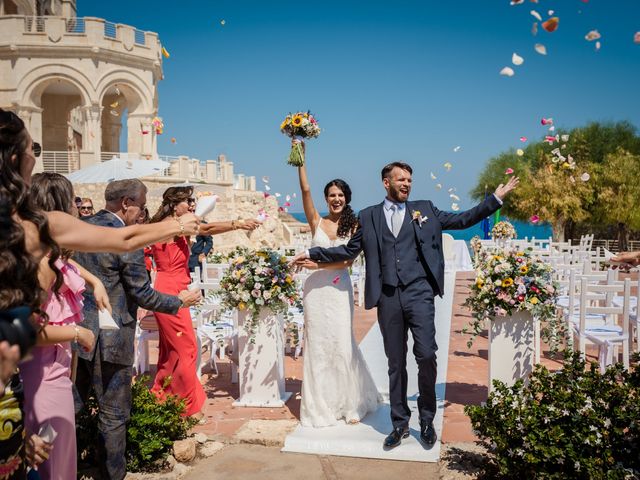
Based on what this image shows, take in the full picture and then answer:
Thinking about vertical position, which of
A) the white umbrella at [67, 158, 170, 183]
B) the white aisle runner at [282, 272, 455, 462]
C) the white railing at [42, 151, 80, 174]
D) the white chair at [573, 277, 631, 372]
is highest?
the white railing at [42, 151, 80, 174]

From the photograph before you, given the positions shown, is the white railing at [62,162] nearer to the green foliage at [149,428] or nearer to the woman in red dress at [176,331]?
the woman in red dress at [176,331]

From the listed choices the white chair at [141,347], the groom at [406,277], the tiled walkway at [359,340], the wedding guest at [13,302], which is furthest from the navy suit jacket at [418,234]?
the white chair at [141,347]

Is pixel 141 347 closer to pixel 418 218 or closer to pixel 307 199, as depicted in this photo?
pixel 307 199

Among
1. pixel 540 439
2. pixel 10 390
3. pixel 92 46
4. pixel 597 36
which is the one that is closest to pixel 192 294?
pixel 10 390

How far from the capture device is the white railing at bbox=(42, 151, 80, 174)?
29.7m

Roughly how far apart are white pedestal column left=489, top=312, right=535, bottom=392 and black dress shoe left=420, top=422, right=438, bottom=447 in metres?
0.91

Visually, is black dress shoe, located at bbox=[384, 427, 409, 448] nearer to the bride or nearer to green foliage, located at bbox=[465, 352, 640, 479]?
the bride

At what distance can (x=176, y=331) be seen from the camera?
5633mm

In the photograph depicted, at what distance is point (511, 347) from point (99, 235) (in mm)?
4092

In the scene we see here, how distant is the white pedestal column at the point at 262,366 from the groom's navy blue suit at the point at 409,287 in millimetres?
1650

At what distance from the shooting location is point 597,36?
3906 mm

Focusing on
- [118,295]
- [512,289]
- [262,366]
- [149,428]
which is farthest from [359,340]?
[118,295]

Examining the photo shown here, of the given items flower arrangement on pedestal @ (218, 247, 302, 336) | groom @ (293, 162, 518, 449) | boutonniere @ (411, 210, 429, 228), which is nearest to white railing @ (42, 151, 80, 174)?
flower arrangement on pedestal @ (218, 247, 302, 336)

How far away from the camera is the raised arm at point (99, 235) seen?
8.05 feet
